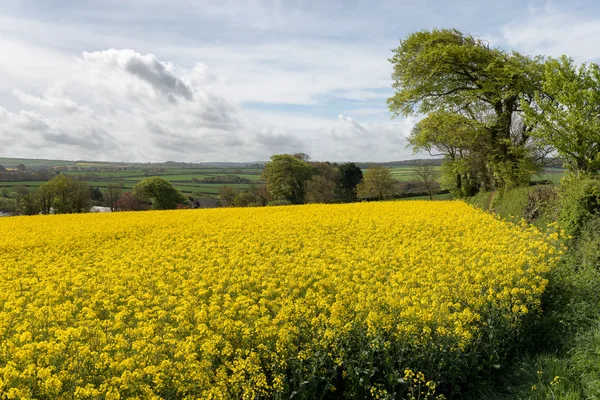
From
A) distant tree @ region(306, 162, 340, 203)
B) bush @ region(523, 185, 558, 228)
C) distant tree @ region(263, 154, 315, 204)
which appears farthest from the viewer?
distant tree @ region(263, 154, 315, 204)

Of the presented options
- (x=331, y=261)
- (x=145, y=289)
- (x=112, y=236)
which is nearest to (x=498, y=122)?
(x=331, y=261)

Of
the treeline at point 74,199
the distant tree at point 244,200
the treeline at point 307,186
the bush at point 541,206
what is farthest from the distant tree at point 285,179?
the bush at point 541,206

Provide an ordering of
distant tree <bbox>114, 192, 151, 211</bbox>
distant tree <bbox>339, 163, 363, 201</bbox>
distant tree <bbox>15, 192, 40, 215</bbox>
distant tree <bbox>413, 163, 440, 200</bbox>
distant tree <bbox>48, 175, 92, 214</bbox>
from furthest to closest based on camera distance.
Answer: distant tree <bbox>339, 163, 363, 201</bbox> < distant tree <bbox>114, 192, 151, 211</bbox> < distant tree <bbox>413, 163, 440, 200</bbox> < distant tree <bbox>48, 175, 92, 214</bbox> < distant tree <bbox>15, 192, 40, 215</bbox>

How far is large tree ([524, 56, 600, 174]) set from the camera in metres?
27.6

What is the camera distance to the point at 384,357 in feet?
20.8

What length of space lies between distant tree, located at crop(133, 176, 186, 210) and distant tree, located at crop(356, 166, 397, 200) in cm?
2980

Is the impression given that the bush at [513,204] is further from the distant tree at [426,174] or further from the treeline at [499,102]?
the distant tree at [426,174]

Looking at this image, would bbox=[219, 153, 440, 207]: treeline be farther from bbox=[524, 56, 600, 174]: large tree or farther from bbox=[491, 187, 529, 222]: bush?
bbox=[491, 187, 529, 222]: bush

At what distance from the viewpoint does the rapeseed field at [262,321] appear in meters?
5.39

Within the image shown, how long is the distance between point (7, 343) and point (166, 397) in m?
2.71

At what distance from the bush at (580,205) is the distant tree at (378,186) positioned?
49591mm

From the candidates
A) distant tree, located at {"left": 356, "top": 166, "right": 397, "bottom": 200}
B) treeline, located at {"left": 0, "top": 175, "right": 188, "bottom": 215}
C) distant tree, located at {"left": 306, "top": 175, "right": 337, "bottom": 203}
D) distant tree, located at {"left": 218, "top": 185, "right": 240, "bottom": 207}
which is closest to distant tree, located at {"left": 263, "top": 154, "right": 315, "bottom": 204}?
distant tree, located at {"left": 306, "top": 175, "right": 337, "bottom": 203}

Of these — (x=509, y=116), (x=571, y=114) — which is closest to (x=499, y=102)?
(x=509, y=116)

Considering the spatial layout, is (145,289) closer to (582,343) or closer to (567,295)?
(582,343)
